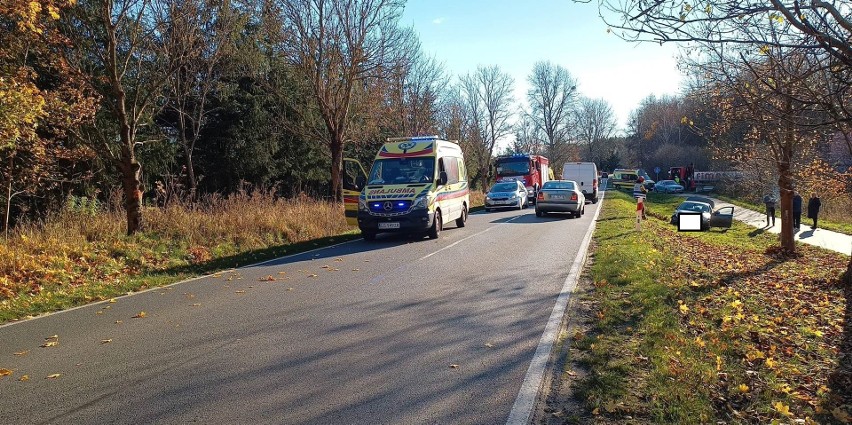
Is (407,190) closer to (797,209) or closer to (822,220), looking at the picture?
(797,209)

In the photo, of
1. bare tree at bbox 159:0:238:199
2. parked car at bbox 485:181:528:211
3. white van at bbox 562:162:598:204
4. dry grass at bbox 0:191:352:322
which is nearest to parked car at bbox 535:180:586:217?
parked car at bbox 485:181:528:211

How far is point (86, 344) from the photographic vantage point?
5.95 m

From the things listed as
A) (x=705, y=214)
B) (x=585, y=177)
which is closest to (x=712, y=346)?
(x=705, y=214)

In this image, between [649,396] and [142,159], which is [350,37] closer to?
[142,159]

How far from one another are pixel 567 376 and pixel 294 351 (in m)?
2.59

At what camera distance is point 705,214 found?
957 inches

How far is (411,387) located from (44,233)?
10248 millimetres

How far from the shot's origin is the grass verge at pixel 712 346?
4.07 m

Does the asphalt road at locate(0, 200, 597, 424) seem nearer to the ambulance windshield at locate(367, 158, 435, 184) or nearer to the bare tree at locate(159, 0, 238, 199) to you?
the ambulance windshield at locate(367, 158, 435, 184)

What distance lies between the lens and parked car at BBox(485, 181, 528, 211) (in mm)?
29594

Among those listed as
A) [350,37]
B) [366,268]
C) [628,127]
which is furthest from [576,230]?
[628,127]

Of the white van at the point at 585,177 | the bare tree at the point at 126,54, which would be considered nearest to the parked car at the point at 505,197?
the white van at the point at 585,177

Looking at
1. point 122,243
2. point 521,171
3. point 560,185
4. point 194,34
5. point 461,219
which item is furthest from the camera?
point 521,171

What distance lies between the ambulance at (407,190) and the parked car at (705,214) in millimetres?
11479
